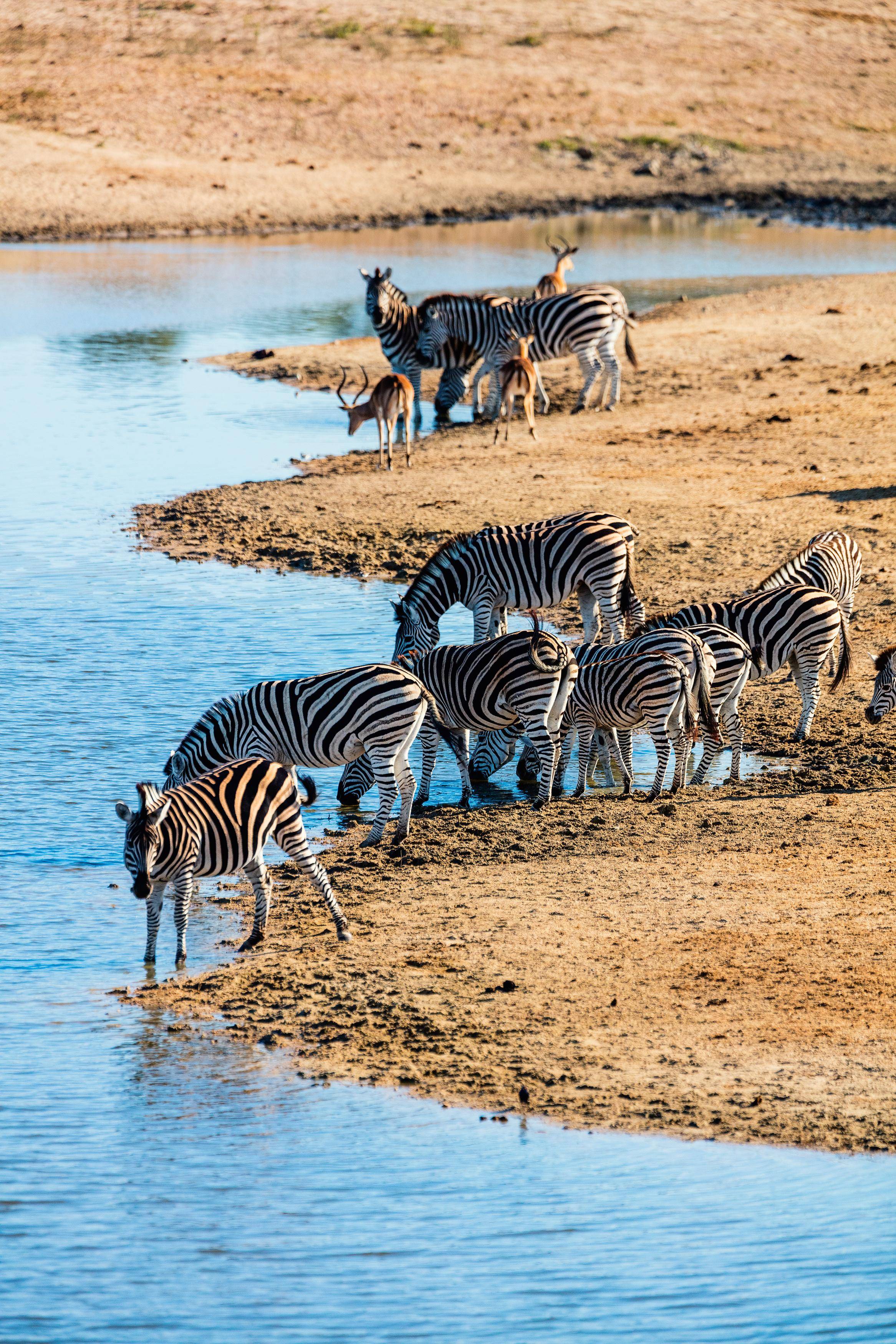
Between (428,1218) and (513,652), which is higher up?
(513,652)

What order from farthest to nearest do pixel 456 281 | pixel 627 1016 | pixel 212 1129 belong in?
pixel 456 281, pixel 627 1016, pixel 212 1129

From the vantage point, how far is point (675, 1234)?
20.0ft

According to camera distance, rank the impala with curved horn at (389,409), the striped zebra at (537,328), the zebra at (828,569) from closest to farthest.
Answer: the zebra at (828,569) → the impala with curved horn at (389,409) → the striped zebra at (537,328)

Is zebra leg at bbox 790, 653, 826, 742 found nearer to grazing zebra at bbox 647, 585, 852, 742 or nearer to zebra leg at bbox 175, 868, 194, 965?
grazing zebra at bbox 647, 585, 852, 742

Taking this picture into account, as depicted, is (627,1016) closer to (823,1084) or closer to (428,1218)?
(823,1084)

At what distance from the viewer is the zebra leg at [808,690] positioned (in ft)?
38.8

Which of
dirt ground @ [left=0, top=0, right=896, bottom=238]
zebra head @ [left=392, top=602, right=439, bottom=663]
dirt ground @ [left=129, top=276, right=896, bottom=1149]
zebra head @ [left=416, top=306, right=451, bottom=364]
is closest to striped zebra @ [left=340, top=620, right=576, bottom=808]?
dirt ground @ [left=129, top=276, right=896, bottom=1149]

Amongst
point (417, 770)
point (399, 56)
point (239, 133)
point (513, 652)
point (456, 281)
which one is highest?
point (399, 56)

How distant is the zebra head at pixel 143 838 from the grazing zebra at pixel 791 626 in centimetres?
499

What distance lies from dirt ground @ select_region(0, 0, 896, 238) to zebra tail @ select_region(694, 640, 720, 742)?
32842mm

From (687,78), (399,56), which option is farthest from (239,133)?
(687,78)

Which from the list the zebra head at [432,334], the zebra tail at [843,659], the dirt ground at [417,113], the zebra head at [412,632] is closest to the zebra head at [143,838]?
the zebra head at [412,632]

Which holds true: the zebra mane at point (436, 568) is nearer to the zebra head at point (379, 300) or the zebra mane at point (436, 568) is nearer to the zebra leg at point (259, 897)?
the zebra leg at point (259, 897)

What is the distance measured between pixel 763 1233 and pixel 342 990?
270cm
